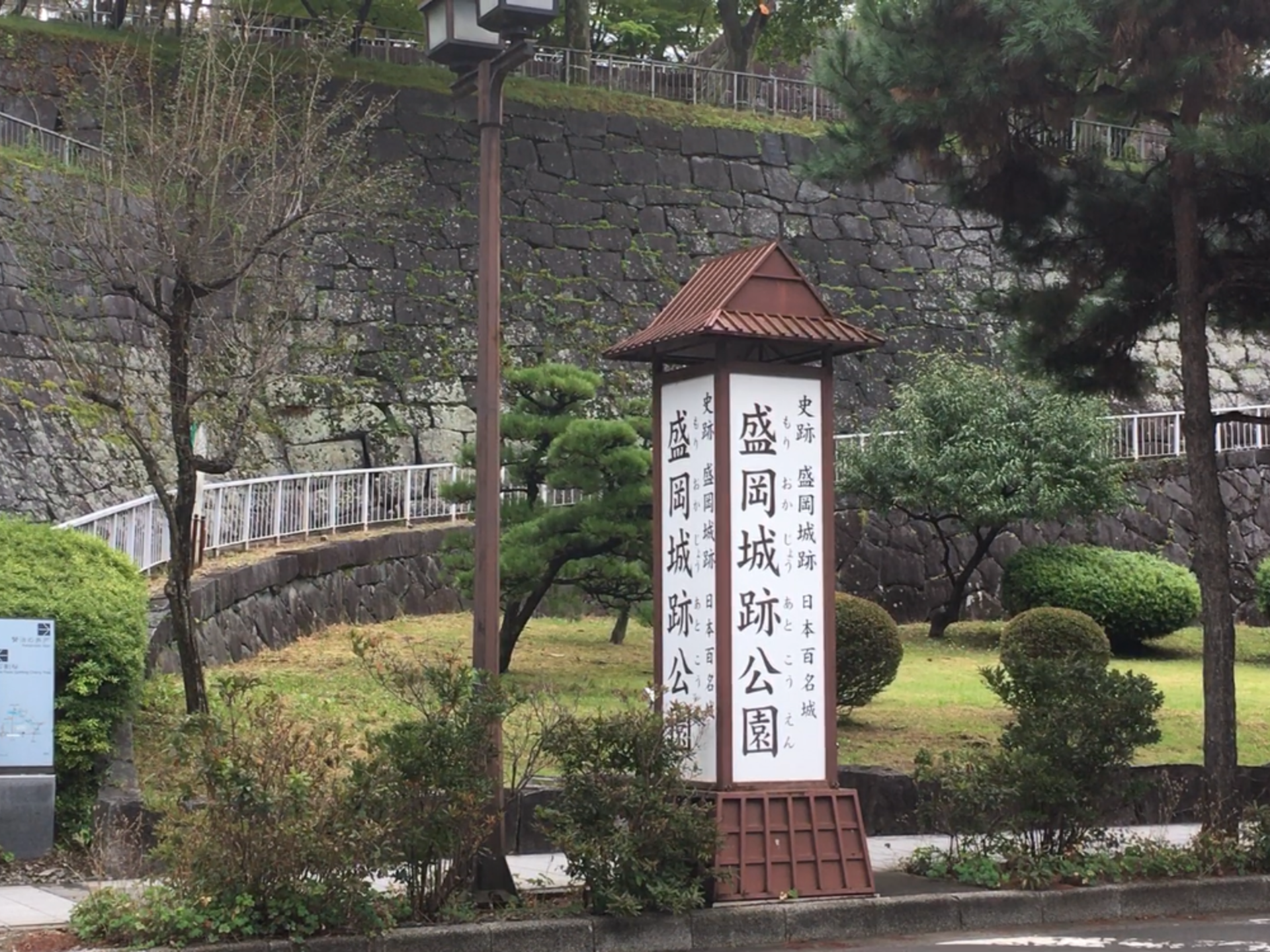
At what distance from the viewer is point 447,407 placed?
23375 mm

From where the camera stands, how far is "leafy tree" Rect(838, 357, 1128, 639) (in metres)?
20.4

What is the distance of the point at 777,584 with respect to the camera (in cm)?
913

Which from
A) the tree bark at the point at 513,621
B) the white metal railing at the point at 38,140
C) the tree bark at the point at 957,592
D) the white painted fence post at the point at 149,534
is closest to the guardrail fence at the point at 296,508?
the white painted fence post at the point at 149,534

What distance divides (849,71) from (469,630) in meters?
8.12

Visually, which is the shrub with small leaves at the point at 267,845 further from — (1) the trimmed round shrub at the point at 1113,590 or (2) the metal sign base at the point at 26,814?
(1) the trimmed round shrub at the point at 1113,590

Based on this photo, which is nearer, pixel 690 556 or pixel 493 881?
pixel 493 881

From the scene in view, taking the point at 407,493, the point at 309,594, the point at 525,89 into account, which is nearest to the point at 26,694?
the point at 309,594

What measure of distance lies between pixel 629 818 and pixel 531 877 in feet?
5.96

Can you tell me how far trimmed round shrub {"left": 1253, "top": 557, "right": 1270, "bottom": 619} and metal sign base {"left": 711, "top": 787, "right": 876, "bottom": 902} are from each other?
14.0m

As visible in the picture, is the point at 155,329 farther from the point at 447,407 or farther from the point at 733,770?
the point at 733,770

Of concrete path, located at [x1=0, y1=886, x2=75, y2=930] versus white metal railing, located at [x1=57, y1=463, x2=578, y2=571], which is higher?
white metal railing, located at [x1=57, y1=463, x2=578, y2=571]

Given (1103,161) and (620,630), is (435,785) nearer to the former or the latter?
(1103,161)

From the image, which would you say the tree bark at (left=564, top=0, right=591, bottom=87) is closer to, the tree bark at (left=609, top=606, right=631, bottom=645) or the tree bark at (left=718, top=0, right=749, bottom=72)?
the tree bark at (left=718, top=0, right=749, bottom=72)

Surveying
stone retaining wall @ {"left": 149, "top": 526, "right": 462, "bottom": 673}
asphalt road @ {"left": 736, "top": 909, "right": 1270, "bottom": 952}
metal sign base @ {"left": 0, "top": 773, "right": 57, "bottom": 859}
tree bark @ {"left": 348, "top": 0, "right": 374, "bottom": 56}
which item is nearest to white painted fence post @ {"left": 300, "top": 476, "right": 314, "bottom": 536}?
stone retaining wall @ {"left": 149, "top": 526, "right": 462, "bottom": 673}
